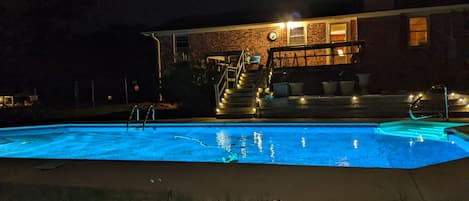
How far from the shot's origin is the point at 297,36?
57.1 feet

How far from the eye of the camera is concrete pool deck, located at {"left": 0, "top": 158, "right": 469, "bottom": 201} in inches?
153

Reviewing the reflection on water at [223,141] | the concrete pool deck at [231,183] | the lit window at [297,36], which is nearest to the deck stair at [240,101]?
the reflection on water at [223,141]

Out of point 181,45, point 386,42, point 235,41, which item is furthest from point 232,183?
point 181,45

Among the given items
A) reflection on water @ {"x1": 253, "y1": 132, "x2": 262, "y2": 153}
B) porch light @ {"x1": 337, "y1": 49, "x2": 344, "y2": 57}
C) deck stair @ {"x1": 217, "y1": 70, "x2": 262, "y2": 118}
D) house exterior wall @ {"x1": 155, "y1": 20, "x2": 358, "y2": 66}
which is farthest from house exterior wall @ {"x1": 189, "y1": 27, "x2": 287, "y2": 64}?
reflection on water @ {"x1": 253, "y1": 132, "x2": 262, "y2": 153}

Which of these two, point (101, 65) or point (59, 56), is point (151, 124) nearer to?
point (59, 56)

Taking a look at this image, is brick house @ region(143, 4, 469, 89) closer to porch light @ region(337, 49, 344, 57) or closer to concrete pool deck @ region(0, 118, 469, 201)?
porch light @ region(337, 49, 344, 57)

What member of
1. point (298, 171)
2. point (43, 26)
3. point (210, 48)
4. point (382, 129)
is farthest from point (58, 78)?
point (298, 171)

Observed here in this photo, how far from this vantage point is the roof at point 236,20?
15452mm

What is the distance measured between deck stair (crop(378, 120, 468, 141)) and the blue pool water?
0.86ft

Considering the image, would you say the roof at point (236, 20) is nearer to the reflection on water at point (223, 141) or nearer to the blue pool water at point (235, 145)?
the blue pool water at point (235, 145)

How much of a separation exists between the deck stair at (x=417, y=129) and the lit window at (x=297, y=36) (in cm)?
814

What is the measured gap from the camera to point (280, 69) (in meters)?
15.8

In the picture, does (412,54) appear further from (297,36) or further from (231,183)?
(231,183)

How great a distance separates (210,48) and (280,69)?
413 cm
